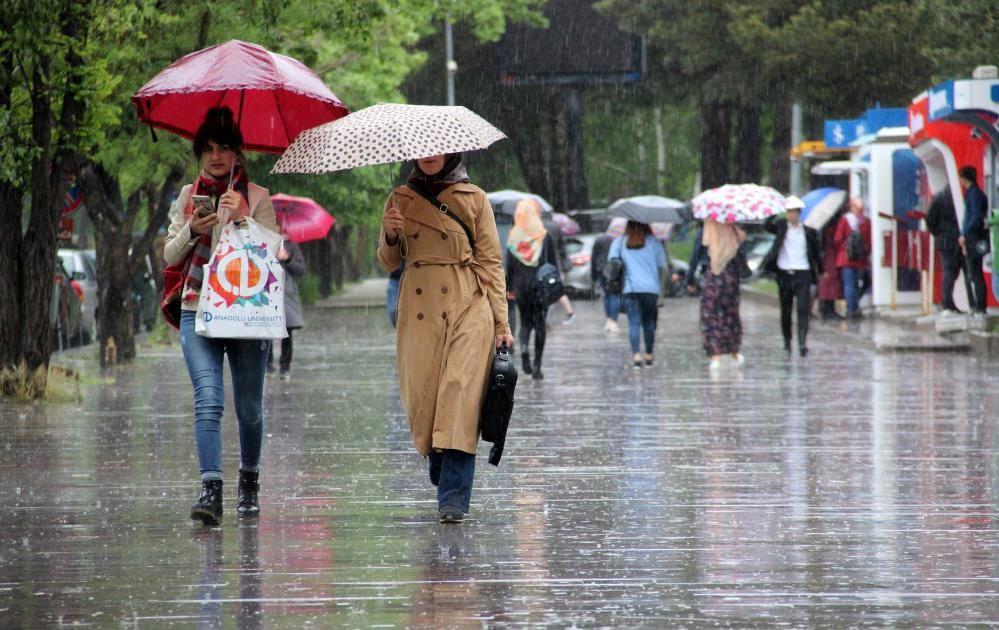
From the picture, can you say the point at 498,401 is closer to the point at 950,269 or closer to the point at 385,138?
the point at 385,138

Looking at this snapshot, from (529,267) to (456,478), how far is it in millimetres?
8966

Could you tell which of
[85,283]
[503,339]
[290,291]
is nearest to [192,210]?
[503,339]

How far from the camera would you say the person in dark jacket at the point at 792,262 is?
19.9 meters

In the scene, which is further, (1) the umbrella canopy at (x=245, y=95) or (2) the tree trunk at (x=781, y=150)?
(2) the tree trunk at (x=781, y=150)

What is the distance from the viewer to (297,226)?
63.2ft

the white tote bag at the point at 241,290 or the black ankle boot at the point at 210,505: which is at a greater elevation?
the white tote bag at the point at 241,290

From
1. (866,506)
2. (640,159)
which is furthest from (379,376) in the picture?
(640,159)

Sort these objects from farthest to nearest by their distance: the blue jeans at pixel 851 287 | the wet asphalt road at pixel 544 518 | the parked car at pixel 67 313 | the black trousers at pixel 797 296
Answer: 1. the blue jeans at pixel 851 287
2. the parked car at pixel 67 313
3. the black trousers at pixel 797 296
4. the wet asphalt road at pixel 544 518

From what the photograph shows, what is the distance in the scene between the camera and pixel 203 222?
7.52m

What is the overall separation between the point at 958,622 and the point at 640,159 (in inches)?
2761

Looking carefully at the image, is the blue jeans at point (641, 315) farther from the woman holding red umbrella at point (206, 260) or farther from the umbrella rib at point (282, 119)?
the woman holding red umbrella at point (206, 260)

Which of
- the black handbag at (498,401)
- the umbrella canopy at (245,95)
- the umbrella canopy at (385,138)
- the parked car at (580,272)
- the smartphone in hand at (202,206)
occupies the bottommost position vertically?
the parked car at (580,272)

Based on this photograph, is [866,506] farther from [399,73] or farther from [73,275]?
[399,73]

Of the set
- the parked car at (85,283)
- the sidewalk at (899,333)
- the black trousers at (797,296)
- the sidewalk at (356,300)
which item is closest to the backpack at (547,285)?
the black trousers at (797,296)
